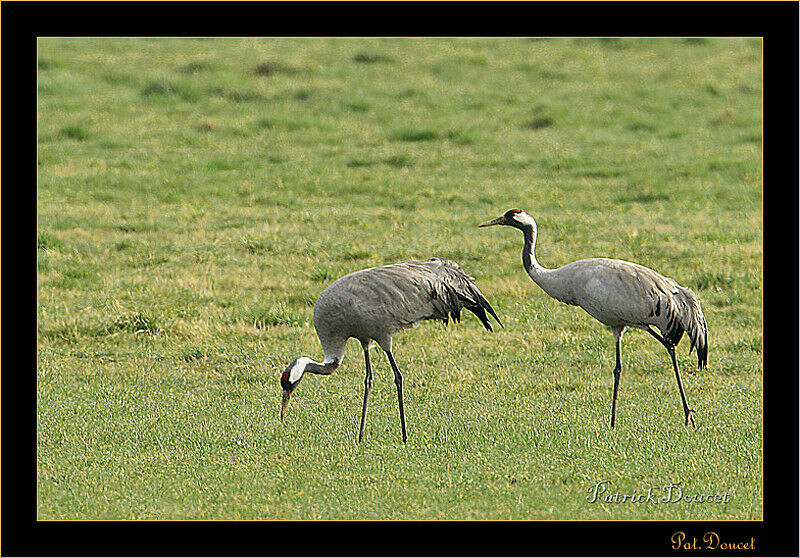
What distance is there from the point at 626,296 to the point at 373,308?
1.85 metres

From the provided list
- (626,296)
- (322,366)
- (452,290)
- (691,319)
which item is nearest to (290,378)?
(322,366)

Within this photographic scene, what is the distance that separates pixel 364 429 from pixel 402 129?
35.2 ft

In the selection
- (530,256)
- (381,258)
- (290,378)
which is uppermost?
(381,258)

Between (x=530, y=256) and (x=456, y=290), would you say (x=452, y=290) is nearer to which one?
(x=456, y=290)

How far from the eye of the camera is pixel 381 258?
12734 mm

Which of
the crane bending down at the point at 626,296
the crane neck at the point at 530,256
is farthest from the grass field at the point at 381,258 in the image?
the crane neck at the point at 530,256

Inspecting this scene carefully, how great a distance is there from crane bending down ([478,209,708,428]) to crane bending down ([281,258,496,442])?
67cm

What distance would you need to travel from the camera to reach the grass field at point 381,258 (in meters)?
7.22

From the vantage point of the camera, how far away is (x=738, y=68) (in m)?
21.3

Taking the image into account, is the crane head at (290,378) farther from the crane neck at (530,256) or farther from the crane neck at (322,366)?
the crane neck at (530,256)

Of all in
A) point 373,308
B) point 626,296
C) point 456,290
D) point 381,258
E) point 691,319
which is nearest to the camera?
point 373,308

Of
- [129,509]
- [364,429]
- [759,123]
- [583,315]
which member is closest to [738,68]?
[759,123]

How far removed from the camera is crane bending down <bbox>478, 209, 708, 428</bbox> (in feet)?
26.3

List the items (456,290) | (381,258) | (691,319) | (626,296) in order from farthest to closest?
(381,258), (456,290), (691,319), (626,296)
